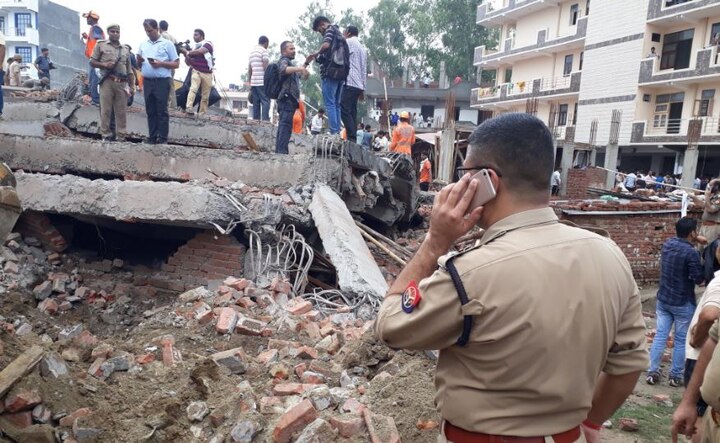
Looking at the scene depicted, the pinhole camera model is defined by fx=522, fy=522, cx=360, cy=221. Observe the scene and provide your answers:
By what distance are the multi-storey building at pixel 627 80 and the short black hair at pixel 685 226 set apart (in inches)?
709

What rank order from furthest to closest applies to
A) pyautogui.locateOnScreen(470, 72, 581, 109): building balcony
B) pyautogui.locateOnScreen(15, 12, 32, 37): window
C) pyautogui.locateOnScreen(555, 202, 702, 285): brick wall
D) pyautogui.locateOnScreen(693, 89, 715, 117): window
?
pyautogui.locateOnScreen(15, 12, 32, 37): window < pyautogui.locateOnScreen(470, 72, 581, 109): building balcony < pyautogui.locateOnScreen(693, 89, 715, 117): window < pyautogui.locateOnScreen(555, 202, 702, 285): brick wall

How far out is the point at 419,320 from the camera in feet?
4.74

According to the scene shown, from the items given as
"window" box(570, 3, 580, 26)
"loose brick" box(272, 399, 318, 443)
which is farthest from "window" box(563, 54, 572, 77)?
"loose brick" box(272, 399, 318, 443)

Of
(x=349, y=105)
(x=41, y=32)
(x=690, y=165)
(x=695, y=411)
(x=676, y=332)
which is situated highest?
(x=41, y=32)

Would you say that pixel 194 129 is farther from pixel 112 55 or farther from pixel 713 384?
pixel 713 384

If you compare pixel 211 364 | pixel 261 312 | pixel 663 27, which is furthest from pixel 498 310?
pixel 663 27

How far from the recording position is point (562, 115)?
31.8 meters

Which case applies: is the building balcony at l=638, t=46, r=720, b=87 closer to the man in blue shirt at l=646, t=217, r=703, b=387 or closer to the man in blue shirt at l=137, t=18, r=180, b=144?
the man in blue shirt at l=646, t=217, r=703, b=387

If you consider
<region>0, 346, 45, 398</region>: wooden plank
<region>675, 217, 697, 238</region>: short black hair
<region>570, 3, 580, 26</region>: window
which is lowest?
<region>0, 346, 45, 398</region>: wooden plank

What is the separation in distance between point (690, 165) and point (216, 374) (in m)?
23.6

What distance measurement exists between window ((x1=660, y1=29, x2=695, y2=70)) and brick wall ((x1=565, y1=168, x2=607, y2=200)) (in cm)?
849

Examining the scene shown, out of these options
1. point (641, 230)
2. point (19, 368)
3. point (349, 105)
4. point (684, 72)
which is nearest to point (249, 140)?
point (349, 105)

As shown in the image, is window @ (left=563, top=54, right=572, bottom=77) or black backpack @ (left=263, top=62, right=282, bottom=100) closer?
black backpack @ (left=263, top=62, right=282, bottom=100)

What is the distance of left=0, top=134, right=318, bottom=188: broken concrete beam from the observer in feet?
22.5
